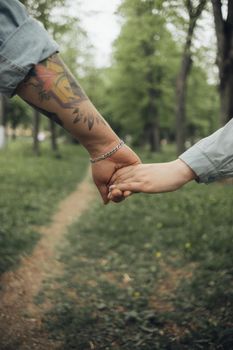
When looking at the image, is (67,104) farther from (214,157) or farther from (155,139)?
(155,139)

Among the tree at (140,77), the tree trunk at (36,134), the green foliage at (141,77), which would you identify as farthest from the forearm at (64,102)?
the tree at (140,77)

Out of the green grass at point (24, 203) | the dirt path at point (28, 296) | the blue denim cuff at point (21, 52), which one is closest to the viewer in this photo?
the blue denim cuff at point (21, 52)

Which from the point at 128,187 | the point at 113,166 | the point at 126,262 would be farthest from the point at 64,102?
the point at 126,262

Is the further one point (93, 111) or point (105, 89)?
point (105, 89)

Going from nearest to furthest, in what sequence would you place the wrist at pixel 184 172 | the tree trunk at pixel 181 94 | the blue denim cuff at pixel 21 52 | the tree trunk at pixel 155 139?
the blue denim cuff at pixel 21 52
the wrist at pixel 184 172
the tree trunk at pixel 181 94
the tree trunk at pixel 155 139

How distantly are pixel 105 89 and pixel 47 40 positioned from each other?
122 feet

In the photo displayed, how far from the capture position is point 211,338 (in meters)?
3.32

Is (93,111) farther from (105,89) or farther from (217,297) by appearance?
(105,89)

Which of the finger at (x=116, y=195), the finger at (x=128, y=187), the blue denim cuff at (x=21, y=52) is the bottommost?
the finger at (x=116, y=195)

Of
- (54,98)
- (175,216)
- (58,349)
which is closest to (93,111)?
(54,98)

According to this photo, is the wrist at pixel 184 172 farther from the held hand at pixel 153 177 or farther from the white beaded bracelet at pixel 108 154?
the white beaded bracelet at pixel 108 154

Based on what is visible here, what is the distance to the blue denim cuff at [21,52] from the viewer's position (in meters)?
2.14

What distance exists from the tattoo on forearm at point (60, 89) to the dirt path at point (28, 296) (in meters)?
1.92

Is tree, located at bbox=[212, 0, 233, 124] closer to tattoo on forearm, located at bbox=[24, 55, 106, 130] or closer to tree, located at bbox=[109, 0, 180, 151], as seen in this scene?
tattoo on forearm, located at bbox=[24, 55, 106, 130]
